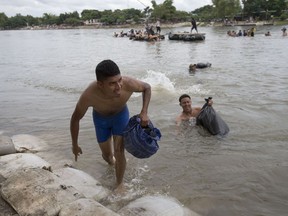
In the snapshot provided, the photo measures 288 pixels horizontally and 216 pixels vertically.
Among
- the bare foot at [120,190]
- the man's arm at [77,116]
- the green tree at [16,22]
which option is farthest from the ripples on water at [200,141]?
the green tree at [16,22]

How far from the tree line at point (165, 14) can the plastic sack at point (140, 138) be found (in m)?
33.5

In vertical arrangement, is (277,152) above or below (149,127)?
below

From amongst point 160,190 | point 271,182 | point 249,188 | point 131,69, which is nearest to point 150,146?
point 160,190

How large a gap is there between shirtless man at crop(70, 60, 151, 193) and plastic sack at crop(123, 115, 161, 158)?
70mm

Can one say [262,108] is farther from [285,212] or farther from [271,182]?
[285,212]

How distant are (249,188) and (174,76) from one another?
373 inches

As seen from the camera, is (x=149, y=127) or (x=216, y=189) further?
(x=216, y=189)

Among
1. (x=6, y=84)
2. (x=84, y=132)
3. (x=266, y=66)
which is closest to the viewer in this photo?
(x=84, y=132)

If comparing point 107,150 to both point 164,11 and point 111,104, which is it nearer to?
point 111,104

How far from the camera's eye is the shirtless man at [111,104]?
3.15 m

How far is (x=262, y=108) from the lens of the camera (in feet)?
26.1

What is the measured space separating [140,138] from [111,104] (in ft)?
1.97

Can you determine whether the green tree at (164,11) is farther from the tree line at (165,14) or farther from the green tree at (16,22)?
the green tree at (16,22)

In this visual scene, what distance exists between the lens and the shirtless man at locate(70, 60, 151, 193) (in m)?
3.15
